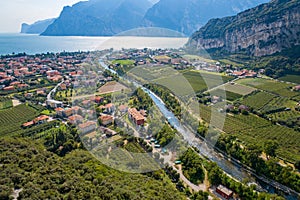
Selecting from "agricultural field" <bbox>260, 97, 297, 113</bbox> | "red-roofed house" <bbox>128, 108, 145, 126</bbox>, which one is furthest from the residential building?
"agricultural field" <bbox>260, 97, 297, 113</bbox>

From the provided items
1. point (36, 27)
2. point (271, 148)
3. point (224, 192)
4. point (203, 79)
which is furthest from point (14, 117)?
point (36, 27)

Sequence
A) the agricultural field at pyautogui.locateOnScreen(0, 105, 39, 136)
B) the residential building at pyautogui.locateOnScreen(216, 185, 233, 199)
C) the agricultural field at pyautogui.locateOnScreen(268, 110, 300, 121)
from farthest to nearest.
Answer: the agricultural field at pyautogui.locateOnScreen(268, 110, 300, 121)
the agricultural field at pyautogui.locateOnScreen(0, 105, 39, 136)
the residential building at pyautogui.locateOnScreen(216, 185, 233, 199)

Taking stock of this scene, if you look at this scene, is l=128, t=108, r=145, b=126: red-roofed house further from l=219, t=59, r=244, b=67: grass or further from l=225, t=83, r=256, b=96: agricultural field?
l=219, t=59, r=244, b=67: grass

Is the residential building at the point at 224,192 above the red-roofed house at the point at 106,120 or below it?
below

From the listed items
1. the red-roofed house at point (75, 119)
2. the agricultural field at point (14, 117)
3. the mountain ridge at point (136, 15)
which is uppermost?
the mountain ridge at point (136, 15)

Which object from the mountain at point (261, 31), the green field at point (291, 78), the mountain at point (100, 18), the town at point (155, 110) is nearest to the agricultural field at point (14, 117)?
the town at point (155, 110)

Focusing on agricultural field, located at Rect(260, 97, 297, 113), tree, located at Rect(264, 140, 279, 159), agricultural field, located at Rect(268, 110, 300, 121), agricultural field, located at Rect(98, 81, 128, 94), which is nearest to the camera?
tree, located at Rect(264, 140, 279, 159)

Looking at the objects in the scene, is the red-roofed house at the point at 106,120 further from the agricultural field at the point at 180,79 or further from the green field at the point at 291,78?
the green field at the point at 291,78
